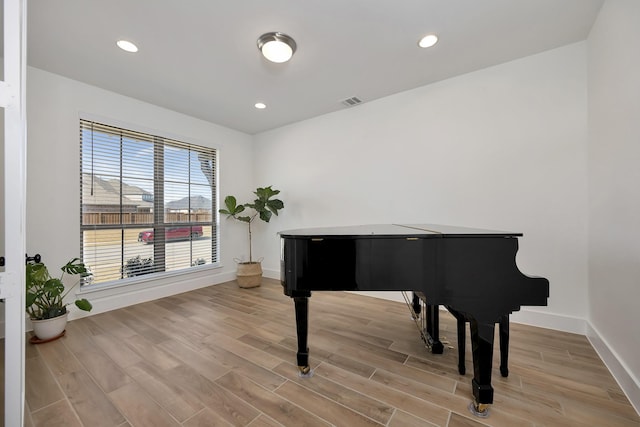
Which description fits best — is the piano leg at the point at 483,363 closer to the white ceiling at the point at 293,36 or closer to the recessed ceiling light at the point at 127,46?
the white ceiling at the point at 293,36

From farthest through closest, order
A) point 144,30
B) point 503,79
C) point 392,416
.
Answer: point 503,79
point 144,30
point 392,416

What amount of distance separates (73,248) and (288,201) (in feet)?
9.17

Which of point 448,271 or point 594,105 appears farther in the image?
point 594,105

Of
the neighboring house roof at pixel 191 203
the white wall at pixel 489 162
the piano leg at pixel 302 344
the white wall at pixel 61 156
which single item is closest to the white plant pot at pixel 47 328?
the white wall at pixel 61 156

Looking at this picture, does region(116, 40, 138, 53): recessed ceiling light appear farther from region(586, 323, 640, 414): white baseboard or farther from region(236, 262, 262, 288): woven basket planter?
region(586, 323, 640, 414): white baseboard

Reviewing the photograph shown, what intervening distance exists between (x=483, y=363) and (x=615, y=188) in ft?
5.22

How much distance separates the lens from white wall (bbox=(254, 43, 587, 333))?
2.28m

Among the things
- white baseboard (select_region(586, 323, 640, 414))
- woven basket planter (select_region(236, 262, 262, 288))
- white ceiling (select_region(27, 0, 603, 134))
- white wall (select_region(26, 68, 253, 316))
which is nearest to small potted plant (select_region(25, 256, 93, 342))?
white wall (select_region(26, 68, 253, 316))

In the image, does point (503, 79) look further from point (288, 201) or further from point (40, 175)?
point (40, 175)

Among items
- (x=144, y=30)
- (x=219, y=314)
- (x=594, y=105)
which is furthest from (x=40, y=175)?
(x=594, y=105)

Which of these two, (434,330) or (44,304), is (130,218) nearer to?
(44,304)

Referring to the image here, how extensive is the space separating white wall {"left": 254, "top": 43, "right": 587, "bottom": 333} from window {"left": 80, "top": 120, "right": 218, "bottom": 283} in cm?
207

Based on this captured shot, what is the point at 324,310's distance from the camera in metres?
2.93

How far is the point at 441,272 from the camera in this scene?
1.38m
